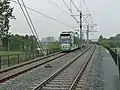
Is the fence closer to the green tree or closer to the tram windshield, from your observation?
the tram windshield

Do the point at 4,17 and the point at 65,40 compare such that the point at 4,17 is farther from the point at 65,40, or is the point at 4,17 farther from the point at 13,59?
the point at 13,59

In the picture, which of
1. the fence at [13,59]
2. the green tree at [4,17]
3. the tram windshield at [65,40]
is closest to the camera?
the fence at [13,59]

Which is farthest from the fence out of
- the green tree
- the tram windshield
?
the green tree

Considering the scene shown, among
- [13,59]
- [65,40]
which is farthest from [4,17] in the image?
[13,59]

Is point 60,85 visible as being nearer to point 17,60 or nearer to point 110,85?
point 110,85

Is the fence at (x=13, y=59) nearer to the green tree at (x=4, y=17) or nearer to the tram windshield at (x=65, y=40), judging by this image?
the tram windshield at (x=65, y=40)

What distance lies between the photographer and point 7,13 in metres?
70.2

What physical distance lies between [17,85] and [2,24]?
53968 millimetres

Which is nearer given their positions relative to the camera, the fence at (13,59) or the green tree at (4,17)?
the fence at (13,59)

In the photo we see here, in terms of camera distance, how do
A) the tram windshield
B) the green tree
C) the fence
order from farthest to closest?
1. the green tree
2. the tram windshield
3. the fence

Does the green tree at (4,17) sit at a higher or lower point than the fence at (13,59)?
higher

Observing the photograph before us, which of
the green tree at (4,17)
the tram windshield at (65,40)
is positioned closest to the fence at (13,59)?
the tram windshield at (65,40)

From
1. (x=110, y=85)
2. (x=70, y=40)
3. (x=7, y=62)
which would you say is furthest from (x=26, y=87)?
(x=70, y=40)

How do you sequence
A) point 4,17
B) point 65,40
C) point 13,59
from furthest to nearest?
point 4,17 → point 65,40 → point 13,59
